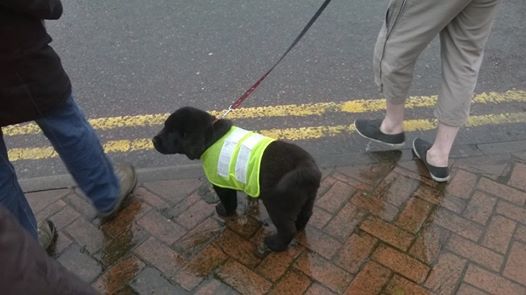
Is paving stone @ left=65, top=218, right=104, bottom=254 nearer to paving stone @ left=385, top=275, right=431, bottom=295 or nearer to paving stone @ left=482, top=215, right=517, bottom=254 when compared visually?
paving stone @ left=385, top=275, right=431, bottom=295

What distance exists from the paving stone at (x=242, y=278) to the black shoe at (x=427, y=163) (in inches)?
53.6

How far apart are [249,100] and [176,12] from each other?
1835mm

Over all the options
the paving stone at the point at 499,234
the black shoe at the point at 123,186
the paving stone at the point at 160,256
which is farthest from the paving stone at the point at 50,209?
the paving stone at the point at 499,234

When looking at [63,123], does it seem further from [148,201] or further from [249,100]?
[249,100]

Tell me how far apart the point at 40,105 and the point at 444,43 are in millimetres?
2331

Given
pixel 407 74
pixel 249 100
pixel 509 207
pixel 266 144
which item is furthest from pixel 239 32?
pixel 509 207

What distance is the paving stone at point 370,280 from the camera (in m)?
2.53

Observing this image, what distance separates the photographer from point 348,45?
15.5ft

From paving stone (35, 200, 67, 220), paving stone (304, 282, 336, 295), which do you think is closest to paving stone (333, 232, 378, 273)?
paving stone (304, 282, 336, 295)

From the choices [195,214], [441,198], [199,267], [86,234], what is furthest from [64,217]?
[441,198]

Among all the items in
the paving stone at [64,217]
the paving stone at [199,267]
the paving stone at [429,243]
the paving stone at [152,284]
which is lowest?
the paving stone at [429,243]

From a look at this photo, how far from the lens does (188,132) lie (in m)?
Answer: 2.60

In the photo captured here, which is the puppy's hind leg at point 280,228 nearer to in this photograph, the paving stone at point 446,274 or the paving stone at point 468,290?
→ the paving stone at point 446,274

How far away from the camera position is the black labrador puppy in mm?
2465
